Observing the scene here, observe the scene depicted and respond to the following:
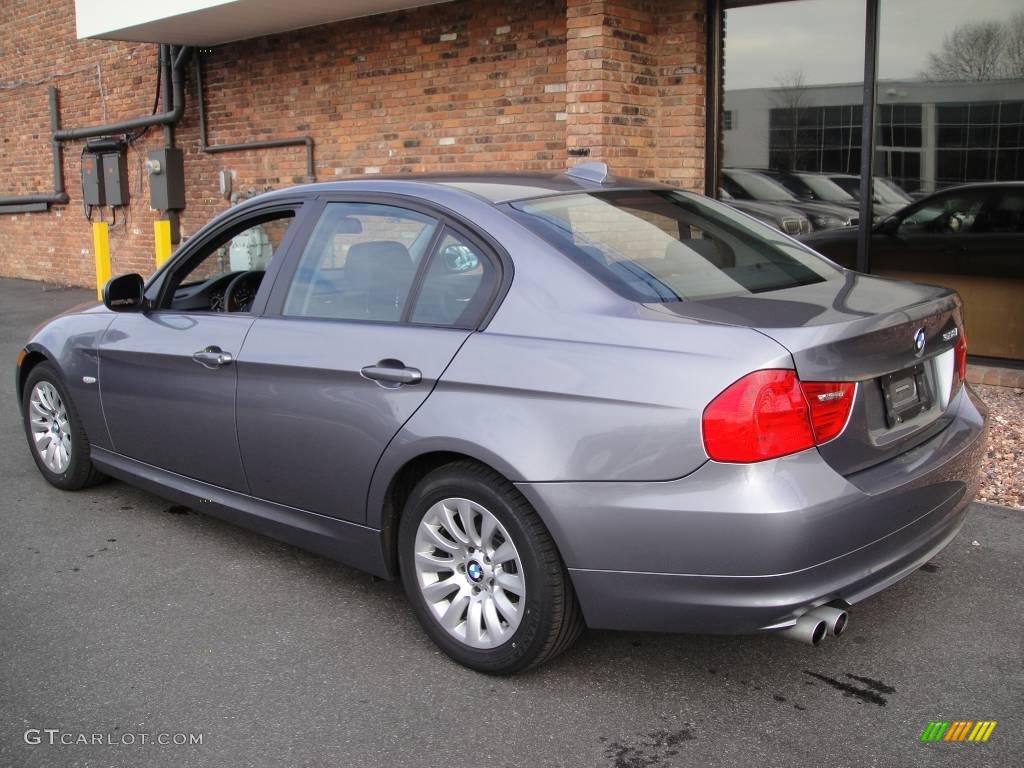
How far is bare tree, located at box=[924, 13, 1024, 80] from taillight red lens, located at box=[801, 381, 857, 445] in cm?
527

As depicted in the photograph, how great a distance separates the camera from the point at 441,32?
10.1 m

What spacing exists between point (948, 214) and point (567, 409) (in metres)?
5.55

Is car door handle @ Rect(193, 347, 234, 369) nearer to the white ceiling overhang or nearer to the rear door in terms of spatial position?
the rear door

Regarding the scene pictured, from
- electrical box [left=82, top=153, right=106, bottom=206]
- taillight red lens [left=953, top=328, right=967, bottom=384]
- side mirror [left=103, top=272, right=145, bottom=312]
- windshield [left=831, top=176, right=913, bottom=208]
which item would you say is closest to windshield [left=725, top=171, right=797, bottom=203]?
windshield [left=831, top=176, right=913, bottom=208]

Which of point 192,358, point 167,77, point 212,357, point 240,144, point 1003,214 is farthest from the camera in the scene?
point 167,77

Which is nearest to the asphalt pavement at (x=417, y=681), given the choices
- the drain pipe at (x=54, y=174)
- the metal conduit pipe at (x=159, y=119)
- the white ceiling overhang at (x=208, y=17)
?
the white ceiling overhang at (x=208, y=17)

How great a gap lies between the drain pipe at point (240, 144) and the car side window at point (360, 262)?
305 inches

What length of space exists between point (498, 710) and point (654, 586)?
26.1 inches

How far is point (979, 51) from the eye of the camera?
283 inches

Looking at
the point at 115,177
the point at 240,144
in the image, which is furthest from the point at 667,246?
the point at 115,177

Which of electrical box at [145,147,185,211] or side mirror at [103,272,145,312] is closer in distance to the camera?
side mirror at [103,272,145,312]

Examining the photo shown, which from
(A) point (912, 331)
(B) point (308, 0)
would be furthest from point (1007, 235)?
(B) point (308, 0)

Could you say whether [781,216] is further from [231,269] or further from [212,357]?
[212,357]

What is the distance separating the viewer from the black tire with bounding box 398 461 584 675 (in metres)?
3.13
